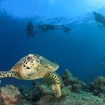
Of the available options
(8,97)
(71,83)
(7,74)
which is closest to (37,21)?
(71,83)

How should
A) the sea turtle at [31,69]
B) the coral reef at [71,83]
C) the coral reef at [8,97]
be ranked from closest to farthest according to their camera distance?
the sea turtle at [31,69], the coral reef at [8,97], the coral reef at [71,83]

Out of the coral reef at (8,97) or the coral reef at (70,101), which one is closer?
the coral reef at (8,97)

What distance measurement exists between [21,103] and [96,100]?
251cm

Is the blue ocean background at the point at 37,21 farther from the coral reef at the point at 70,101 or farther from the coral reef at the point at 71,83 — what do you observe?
the coral reef at the point at 70,101

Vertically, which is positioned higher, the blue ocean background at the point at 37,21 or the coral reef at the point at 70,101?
the blue ocean background at the point at 37,21

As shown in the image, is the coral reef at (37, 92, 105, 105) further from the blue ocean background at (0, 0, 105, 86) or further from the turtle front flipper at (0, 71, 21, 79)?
the blue ocean background at (0, 0, 105, 86)

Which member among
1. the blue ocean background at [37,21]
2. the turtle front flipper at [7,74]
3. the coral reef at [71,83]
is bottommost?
the coral reef at [71,83]

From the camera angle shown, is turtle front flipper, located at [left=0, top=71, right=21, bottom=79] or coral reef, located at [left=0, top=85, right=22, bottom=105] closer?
coral reef, located at [left=0, top=85, right=22, bottom=105]

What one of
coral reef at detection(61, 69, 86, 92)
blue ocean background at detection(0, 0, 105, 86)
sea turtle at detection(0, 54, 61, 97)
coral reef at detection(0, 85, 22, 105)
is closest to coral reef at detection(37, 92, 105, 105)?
sea turtle at detection(0, 54, 61, 97)

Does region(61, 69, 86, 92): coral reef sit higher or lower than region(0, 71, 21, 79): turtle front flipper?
lower

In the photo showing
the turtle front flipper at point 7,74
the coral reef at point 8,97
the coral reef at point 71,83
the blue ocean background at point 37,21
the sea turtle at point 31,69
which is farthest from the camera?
the blue ocean background at point 37,21

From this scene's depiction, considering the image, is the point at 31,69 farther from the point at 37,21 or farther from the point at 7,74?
the point at 37,21

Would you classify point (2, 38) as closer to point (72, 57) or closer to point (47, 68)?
point (47, 68)

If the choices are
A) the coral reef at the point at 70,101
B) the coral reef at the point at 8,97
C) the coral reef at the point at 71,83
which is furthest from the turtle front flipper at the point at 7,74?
the coral reef at the point at 71,83
